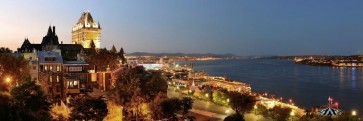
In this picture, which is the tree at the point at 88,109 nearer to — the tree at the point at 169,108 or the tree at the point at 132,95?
the tree at the point at 132,95

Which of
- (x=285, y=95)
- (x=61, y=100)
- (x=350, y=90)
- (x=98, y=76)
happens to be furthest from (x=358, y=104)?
(x=61, y=100)

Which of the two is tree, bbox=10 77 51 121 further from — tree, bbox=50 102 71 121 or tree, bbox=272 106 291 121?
tree, bbox=272 106 291 121

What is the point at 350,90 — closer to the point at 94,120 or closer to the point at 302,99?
the point at 302,99

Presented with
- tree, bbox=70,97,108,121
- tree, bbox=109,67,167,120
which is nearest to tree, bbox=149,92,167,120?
tree, bbox=109,67,167,120

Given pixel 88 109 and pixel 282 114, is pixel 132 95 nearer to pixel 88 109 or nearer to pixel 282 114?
pixel 88 109

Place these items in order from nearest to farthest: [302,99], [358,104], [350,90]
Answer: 1. [358,104]
2. [302,99]
3. [350,90]

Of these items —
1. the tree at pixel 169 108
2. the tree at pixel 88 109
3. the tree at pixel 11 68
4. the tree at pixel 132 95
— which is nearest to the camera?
the tree at pixel 88 109

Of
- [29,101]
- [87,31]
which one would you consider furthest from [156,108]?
[87,31]

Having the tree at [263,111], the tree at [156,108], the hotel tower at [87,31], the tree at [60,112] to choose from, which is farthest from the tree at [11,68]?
the hotel tower at [87,31]
